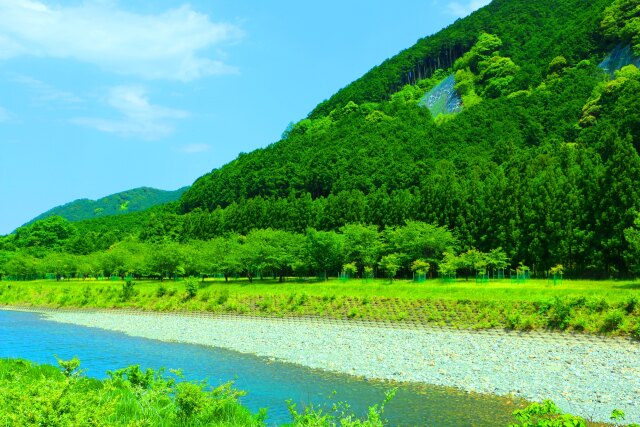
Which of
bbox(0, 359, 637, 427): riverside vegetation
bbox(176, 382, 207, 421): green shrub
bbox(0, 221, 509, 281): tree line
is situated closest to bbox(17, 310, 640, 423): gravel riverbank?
bbox(0, 359, 637, 427): riverside vegetation

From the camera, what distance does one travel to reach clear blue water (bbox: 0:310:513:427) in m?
15.4

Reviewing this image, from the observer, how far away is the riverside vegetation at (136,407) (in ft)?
25.2

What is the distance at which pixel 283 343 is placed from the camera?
2919cm

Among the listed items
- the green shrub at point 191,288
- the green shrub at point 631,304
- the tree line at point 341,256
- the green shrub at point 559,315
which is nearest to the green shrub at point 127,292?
the green shrub at point 191,288

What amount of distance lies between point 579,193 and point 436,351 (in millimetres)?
30031

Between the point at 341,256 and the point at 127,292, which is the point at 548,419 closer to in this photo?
the point at 341,256

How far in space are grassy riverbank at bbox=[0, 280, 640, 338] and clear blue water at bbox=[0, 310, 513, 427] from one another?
11393 mm

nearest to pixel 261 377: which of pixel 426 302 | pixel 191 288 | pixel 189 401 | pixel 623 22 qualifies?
pixel 189 401

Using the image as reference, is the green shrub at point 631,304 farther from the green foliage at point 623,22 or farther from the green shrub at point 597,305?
the green foliage at point 623,22

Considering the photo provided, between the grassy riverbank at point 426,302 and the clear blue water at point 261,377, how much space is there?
11393mm

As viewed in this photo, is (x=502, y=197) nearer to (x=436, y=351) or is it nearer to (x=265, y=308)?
(x=265, y=308)

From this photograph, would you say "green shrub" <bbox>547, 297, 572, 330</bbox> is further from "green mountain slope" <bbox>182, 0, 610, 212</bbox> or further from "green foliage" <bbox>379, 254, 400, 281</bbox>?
"green mountain slope" <bbox>182, 0, 610, 212</bbox>

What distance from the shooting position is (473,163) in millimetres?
80625

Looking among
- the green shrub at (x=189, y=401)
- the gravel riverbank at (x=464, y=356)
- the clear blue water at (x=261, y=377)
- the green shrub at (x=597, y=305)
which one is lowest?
the gravel riverbank at (x=464, y=356)
